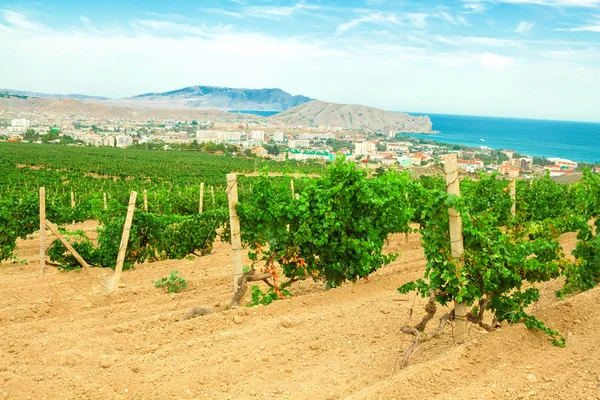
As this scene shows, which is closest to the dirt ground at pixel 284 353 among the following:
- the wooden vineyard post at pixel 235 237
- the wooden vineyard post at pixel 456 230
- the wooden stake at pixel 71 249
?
the wooden vineyard post at pixel 456 230

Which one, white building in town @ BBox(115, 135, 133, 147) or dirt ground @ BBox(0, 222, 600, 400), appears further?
white building in town @ BBox(115, 135, 133, 147)

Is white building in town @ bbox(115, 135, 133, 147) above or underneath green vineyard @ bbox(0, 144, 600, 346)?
above

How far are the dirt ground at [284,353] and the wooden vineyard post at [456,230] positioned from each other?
0.17m

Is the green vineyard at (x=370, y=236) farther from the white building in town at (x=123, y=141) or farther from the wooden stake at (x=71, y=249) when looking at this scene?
the white building in town at (x=123, y=141)

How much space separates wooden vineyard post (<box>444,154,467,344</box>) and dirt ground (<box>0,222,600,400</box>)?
6.6 inches

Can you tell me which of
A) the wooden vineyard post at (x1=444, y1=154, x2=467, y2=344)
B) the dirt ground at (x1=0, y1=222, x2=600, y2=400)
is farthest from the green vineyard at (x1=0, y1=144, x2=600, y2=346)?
the dirt ground at (x1=0, y1=222, x2=600, y2=400)

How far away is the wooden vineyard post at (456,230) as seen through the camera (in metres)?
4.60

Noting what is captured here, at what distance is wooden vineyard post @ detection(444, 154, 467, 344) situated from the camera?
4.60 meters

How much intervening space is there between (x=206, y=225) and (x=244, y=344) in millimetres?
6807

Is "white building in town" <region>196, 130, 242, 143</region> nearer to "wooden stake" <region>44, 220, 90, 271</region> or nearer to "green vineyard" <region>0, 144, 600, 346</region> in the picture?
"green vineyard" <region>0, 144, 600, 346</region>

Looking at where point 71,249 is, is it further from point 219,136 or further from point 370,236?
point 219,136

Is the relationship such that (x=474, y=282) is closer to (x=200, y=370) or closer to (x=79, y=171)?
(x=200, y=370)

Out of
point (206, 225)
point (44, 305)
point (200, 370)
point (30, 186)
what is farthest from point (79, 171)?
point (200, 370)

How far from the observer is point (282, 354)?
5301 mm
